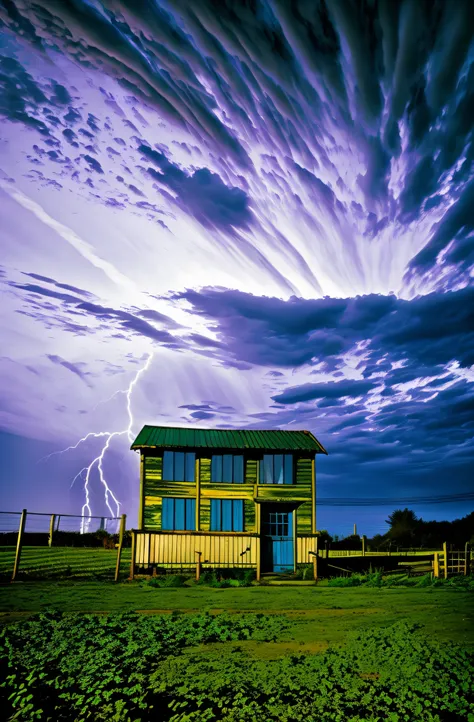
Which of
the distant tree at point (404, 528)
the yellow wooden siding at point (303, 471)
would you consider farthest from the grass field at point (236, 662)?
the distant tree at point (404, 528)

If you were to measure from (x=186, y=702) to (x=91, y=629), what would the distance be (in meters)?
5.20

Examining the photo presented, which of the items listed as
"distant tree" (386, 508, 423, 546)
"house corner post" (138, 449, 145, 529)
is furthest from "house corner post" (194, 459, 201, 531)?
"distant tree" (386, 508, 423, 546)

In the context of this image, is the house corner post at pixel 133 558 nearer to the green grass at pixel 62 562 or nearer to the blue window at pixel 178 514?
the green grass at pixel 62 562

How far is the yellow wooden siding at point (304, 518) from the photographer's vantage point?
31.1 metres

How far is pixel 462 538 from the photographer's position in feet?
197

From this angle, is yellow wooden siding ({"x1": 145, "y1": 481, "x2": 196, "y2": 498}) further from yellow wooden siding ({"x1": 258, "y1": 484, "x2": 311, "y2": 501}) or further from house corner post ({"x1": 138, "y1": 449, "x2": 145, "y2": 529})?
yellow wooden siding ({"x1": 258, "y1": 484, "x2": 311, "y2": 501})

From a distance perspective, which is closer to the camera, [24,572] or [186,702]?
[186,702]

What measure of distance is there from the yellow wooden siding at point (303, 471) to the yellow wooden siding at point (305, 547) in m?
3.73

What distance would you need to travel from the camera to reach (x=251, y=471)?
3147 cm

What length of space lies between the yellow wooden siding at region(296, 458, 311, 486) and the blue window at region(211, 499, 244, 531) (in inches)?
151

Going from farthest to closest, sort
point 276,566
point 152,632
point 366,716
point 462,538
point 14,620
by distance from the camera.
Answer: point 462,538, point 276,566, point 14,620, point 152,632, point 366,716

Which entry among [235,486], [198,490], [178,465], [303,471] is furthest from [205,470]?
[303,471]

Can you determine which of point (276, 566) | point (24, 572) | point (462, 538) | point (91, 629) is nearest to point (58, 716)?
point (91, 629)

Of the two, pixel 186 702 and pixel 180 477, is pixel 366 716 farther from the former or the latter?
pixel 180 477
